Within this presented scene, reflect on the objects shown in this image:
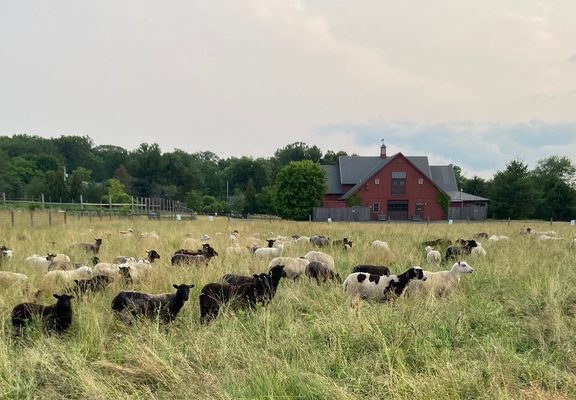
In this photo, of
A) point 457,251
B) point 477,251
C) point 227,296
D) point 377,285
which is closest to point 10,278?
point 227,296

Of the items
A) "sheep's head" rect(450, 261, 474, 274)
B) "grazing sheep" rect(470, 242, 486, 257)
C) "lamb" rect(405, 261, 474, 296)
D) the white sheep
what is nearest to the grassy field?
"lamb" rect(405, 261, 474, 296)

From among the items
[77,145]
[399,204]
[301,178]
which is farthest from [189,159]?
[399,204]

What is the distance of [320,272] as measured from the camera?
934 centimetres

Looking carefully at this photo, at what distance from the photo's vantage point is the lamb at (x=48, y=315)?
5832 millimetres

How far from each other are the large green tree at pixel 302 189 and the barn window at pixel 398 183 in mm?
9737

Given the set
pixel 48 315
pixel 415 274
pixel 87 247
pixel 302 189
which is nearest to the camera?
pixel 48 315

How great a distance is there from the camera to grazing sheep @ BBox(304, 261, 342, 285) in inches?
354

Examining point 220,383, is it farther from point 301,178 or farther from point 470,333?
point 301,178

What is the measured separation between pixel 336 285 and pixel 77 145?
141 m

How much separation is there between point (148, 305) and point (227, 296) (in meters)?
1.33

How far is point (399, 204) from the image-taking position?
53906 millimetres

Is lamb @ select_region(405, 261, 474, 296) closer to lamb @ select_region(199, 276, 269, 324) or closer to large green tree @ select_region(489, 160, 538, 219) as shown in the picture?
lamb @ select_region(199, 276, 269, 324)

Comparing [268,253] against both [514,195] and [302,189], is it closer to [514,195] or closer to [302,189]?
[302,189]

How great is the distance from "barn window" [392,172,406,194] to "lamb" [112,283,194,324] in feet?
163
